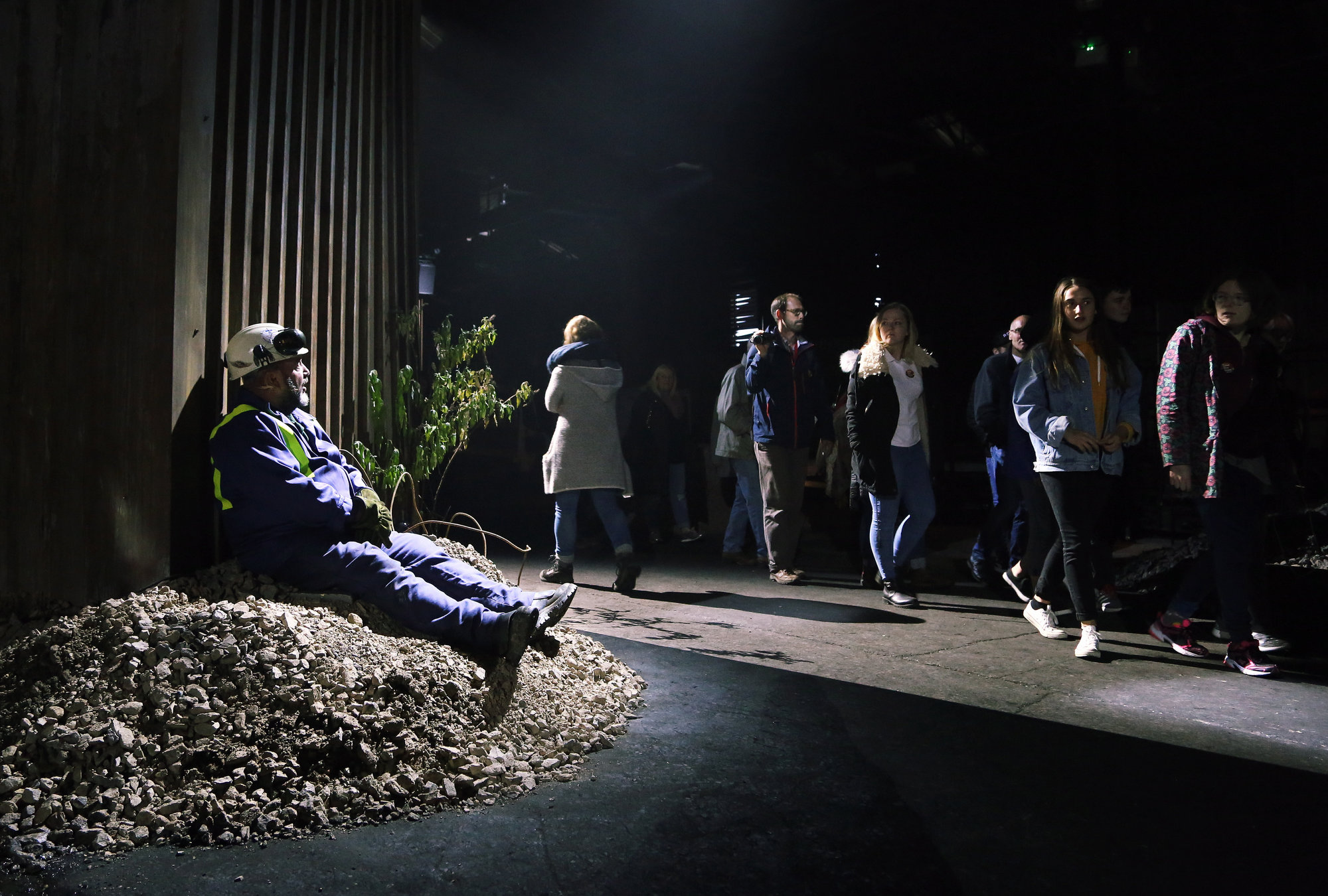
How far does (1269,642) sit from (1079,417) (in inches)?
53.3

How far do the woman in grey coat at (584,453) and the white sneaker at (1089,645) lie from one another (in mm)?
3070

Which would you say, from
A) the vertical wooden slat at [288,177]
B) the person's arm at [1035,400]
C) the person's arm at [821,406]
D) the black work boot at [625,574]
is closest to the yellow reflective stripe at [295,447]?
the vertical wooden slat at [288,177]

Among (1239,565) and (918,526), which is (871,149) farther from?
(1239,565)

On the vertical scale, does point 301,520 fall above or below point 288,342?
below

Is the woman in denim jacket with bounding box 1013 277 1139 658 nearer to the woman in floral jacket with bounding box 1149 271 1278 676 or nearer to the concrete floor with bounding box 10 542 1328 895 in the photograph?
the woman in floral jacket with bounding box 1149 271 1278 676

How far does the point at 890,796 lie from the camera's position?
2842 mm

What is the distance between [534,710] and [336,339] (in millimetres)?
2468

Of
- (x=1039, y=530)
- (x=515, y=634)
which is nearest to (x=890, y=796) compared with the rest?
(x=515, y=634)

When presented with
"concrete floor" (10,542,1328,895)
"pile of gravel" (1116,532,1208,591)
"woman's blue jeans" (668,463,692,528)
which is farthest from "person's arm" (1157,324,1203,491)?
"woman's blue jeans" (668,463,692,528)

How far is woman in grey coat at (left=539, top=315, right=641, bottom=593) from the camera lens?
6.70 metres

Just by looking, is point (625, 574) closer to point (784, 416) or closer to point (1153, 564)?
point (784, 416)

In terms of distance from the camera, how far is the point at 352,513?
3746mm

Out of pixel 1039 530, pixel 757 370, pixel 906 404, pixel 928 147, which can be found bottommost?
pixel 1039 530

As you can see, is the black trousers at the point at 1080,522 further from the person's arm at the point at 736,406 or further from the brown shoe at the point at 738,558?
the brown shoe at the point at 738,558
